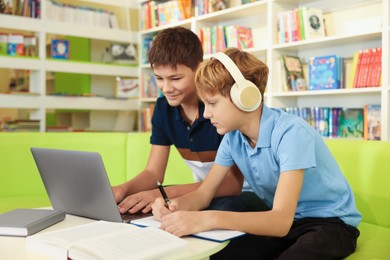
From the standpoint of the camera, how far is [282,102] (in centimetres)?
393

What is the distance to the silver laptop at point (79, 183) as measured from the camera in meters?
1.24

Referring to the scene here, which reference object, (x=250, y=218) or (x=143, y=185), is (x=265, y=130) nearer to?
(x=250, y=218)

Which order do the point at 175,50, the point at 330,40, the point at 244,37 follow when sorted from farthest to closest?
the point at 244,37
the point at 330,40
the point at 175,50

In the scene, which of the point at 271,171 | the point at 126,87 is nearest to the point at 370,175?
the point at 271,171

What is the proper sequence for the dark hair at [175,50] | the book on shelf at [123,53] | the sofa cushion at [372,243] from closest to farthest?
the sofa cushion at [372,243] < the dark hair at [175,50] < the book on shelf at [123,53]

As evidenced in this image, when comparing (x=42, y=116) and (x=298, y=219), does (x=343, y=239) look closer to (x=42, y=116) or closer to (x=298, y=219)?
(x=298, y=219)

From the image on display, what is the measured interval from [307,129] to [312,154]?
10 centimetres

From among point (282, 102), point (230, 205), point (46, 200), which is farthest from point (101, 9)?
point (230, 205)

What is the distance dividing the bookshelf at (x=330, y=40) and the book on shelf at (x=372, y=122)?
98 millimetres

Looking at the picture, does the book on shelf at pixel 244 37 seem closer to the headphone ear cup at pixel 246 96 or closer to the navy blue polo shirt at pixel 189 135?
the navy blue polo shirt at pixel 189 135

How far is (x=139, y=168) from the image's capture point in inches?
108

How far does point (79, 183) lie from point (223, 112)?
449 millimetres

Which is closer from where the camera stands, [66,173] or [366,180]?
[66,173]

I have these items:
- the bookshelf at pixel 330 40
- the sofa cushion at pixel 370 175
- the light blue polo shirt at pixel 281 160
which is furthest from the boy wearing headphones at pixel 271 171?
the bookshelf at pixel 330 40
